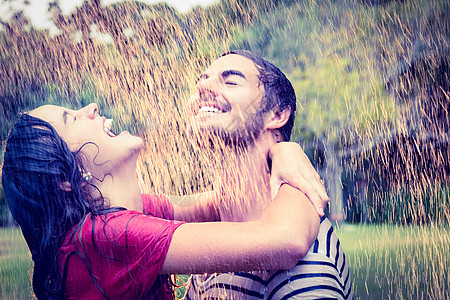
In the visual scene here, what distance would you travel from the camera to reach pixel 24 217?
2.29 metres

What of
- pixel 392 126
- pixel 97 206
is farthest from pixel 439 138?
pixel 97 206

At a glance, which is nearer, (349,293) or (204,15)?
(349,293)

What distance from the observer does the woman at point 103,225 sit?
1.98 meters

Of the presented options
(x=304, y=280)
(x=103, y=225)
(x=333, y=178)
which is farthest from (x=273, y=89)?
(x=333, y=178)

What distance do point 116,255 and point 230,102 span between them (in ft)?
3.78

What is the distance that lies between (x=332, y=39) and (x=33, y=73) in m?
7.90

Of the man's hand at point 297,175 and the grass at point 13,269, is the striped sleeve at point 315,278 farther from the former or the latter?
the grass at point 13,269

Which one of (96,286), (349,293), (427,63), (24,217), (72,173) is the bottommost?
(349,293)

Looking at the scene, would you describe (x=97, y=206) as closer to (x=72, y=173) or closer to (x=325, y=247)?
(x=72, y=173)

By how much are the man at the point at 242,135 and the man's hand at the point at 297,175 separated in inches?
10.1

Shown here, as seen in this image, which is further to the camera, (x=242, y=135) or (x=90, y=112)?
(x=242, y=135)

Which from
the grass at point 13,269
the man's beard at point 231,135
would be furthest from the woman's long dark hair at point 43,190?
the grass at point 13,269

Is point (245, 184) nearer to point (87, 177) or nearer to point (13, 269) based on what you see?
point (87, 177)

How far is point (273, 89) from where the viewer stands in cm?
290
